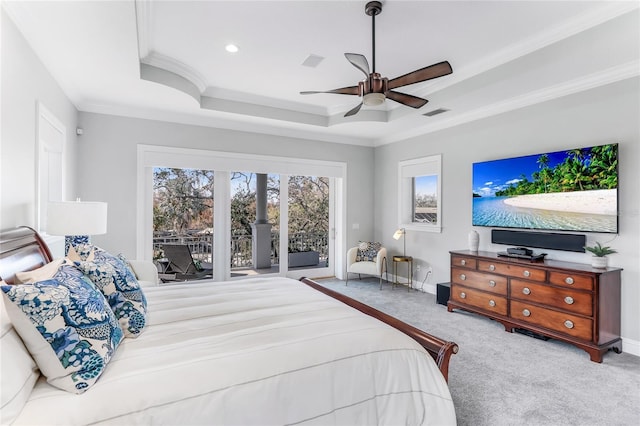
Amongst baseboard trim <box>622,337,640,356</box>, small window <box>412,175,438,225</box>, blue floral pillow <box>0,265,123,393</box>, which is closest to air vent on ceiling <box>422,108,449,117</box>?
small window <box>412,175,438,225</box>

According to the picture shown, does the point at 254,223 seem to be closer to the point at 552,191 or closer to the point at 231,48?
the point at 231,48

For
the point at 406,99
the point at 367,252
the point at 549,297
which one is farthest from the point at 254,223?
the point at 549,297

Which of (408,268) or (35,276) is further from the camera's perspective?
(408,268)

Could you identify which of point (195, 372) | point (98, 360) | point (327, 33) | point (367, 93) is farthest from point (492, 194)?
point (98, 360)

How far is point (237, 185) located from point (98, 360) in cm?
433

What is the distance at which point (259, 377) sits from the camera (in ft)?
4.49

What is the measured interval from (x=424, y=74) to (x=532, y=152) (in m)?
2.14

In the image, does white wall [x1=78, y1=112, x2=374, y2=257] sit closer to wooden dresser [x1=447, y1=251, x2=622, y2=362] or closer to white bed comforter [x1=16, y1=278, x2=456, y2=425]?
white bed comforter [x1=16, y1=278, x2=456, y2=425]

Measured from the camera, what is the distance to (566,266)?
325cm

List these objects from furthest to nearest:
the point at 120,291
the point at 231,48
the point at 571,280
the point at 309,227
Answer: the point at 309,227 → the point at 231,48 → the point at 571,280 → the point at 120,291

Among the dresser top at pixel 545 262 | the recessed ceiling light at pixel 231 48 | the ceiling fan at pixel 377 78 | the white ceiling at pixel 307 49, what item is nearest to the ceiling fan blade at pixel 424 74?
the ceiling fan at pixel 377 78

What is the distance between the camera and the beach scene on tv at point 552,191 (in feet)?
10.6

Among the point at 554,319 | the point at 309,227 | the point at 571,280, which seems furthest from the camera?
the point at 309,227

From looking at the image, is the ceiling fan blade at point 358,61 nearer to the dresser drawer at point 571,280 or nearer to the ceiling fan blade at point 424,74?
the ceiling fan blade at point 424,74
